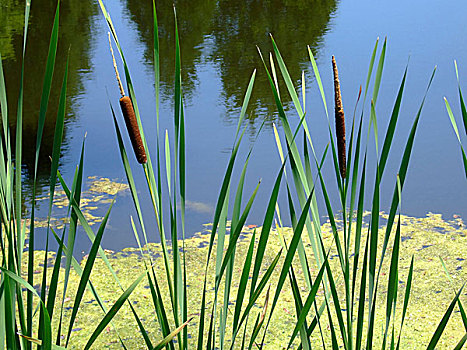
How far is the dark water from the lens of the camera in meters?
3.24

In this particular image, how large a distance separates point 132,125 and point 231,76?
420 centimetres

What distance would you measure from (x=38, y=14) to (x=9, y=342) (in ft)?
21.9

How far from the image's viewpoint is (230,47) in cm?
538

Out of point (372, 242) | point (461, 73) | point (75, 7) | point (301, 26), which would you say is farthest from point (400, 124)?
point (75, 7)

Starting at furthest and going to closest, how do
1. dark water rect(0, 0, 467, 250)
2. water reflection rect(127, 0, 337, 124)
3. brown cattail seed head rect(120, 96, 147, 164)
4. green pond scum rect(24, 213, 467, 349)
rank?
water reflection rect(127, 0, 337, 124), dark water rect(0, 0, 467, 250), green pond scum rect(24, 213, 467, 349), brown cattail seed head rect(120, 96, 147, 164)

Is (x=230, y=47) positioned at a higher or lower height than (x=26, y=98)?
higher

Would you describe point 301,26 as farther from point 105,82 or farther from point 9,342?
point 9,342

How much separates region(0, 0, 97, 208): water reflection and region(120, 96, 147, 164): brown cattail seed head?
106 inches

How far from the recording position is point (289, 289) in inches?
92.1

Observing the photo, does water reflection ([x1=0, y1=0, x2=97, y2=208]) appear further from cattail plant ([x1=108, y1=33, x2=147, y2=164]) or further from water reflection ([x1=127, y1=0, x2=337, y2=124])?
cattail plant ([x1=108, y1=33, x2=147, y2=164])

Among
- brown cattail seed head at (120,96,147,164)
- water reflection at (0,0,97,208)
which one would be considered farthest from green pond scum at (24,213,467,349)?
brown cattail seed head at (120,96,147,164)

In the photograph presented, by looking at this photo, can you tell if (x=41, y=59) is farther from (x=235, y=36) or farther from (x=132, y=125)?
(x=132, y=125)

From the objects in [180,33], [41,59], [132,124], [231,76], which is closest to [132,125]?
[132,124]

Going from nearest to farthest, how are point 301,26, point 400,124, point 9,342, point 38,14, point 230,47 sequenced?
point 9,342 < point 400,124 < point 230,47 < point 301,26 < point 38,14
